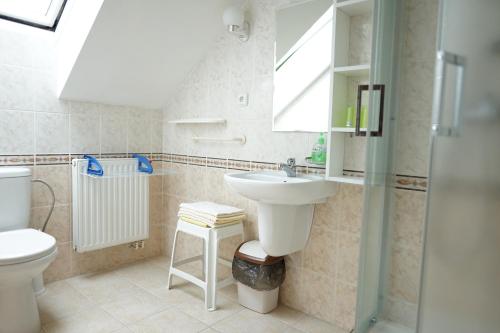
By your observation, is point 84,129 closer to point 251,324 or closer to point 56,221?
point 56,221

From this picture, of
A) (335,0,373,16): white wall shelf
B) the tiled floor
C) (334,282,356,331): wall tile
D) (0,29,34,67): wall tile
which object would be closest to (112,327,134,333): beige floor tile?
the tiled floor

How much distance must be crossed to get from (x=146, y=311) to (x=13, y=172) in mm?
1119

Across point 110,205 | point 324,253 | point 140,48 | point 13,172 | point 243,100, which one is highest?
point 140,48

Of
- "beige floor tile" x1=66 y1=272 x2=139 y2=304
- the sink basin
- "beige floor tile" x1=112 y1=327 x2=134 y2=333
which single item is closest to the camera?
the sink basin

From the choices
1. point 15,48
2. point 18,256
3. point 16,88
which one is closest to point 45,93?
point 16,88

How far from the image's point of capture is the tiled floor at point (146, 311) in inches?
77.4

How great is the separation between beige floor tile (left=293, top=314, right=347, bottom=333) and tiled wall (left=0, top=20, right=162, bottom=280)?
154cm

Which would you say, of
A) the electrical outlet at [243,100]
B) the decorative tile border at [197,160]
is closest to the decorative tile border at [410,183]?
the electrical outlet at [243,100]

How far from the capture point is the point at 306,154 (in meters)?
2.08

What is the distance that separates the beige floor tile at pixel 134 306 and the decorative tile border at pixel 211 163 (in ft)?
3.21

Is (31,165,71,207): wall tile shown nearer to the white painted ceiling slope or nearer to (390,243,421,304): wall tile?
the white painted ceiling slope

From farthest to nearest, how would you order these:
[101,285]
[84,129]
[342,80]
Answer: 1. [84,129]
2. [101,285]
3. [342,80]

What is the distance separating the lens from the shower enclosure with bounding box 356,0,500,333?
2.98 feet

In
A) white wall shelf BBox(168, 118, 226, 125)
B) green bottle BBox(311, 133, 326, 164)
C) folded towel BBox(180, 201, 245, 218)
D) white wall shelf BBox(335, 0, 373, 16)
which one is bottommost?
folded towel BBox(180, 201, 245, 218)
